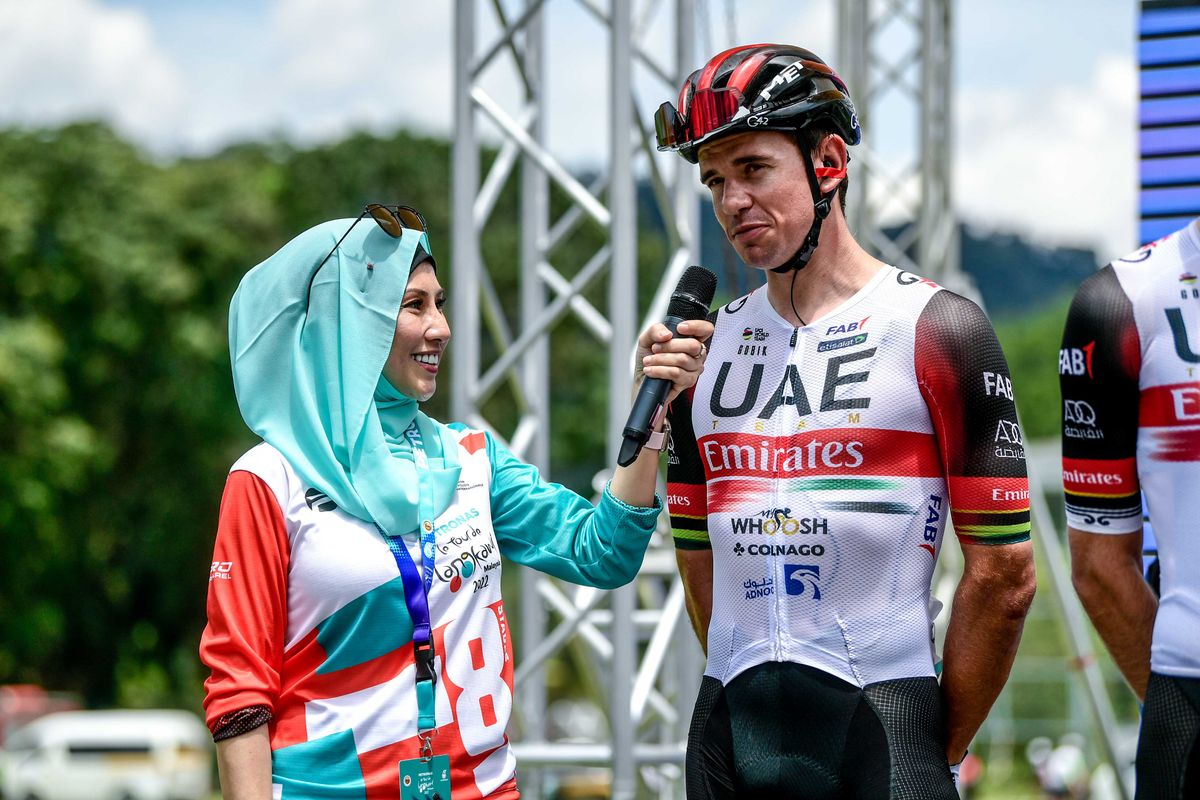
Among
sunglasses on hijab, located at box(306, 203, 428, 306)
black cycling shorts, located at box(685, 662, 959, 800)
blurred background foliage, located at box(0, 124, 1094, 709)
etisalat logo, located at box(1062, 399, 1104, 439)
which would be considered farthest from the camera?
blurred background foliage, located at box(0, 124, 1094, 709)

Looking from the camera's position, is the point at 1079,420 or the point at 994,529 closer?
the point at 994,529

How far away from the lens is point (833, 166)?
276cm

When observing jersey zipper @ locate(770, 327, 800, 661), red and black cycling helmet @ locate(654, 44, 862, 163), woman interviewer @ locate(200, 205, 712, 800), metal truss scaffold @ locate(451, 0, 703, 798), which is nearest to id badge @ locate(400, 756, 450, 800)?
woman interviewer @ locate(200, 205, 712, 800)

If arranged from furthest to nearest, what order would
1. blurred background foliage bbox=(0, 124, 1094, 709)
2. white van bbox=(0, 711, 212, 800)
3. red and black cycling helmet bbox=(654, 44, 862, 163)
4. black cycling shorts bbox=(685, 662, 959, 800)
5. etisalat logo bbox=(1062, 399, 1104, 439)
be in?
white van bbox=(0, 711, 212, 800)
blurred background foliage bbox=(0, 124, 1094, 709)
etisalat logo bbox=(1062, 399, 1104, 439)
red and black cycling helmet bbox=(654, 44, 862, 163)
black cycling shorts bbox=(685, 662, 959, 800)

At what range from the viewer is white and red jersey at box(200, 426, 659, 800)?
2654 mm

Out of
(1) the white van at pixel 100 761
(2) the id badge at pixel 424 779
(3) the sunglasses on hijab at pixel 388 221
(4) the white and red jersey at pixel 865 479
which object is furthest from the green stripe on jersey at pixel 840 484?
(1) the white van at pixel 100 761

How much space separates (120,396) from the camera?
2717 cm

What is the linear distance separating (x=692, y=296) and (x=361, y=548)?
77 cm

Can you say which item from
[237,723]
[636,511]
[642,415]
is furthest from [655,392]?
[237,723]

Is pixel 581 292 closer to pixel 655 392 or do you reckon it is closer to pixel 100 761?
pixel 655 392

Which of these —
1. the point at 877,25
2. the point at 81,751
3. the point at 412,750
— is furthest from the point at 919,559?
the point at 81,751

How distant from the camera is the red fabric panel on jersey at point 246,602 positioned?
2621mm

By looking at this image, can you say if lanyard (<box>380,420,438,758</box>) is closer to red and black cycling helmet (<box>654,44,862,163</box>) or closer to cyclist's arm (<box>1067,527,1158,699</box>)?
red and black cycling helmet (<box>654,44,862,163</box>)

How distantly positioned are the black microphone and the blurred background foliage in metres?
21.5
